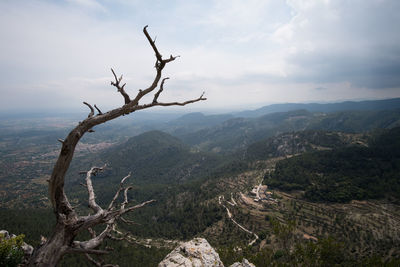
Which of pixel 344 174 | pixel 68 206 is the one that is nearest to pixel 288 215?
pixel 344 174

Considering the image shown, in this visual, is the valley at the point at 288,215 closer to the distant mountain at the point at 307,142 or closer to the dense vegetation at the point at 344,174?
the dense vegetation at the point at 344,174

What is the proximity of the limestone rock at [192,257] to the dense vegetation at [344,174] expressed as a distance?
3141 inches

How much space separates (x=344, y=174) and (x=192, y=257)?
103 meters

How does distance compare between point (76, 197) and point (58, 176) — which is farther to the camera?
point (76, 197)

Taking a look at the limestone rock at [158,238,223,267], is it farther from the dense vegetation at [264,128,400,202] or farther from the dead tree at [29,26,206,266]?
the dense vegetation at [264,128,400,202]

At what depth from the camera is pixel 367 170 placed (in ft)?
291

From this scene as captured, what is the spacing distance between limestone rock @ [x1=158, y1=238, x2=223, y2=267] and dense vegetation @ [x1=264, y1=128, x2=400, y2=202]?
79.8m

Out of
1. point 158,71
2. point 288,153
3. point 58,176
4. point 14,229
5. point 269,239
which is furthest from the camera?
point 288,153

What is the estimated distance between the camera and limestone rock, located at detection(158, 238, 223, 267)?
11.7 metres

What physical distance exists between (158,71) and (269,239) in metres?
61.3

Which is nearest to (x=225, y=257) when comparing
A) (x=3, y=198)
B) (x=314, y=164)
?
(x=314, y=164)

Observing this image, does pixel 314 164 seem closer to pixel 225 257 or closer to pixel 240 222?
pixel 240 222

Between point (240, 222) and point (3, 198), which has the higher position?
point (240, 222)

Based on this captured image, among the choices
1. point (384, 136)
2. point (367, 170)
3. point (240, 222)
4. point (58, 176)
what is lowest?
point (240, 222)
